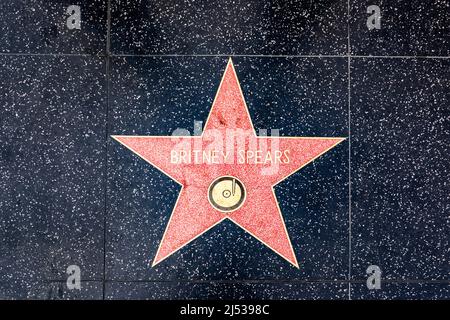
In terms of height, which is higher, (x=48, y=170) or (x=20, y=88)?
(x=20, y=88)

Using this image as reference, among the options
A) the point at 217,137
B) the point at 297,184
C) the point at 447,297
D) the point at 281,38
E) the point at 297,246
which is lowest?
the point at 447,297

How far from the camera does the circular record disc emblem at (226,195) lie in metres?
2.32

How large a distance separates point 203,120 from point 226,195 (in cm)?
32

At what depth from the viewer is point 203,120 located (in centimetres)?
233

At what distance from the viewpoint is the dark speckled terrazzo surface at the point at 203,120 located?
7.62ft

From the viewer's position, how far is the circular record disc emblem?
7.61 ft

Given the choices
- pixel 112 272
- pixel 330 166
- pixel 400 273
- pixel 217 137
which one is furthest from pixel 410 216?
pixel 112 272

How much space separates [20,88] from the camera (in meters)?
2.34

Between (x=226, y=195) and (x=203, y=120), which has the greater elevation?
(x=203, y=120)

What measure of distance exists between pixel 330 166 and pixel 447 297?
71cm

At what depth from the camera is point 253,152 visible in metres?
2.33

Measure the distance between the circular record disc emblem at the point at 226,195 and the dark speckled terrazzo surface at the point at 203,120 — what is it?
8 cm

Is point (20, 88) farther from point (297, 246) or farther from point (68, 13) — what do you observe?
point (297, 246)

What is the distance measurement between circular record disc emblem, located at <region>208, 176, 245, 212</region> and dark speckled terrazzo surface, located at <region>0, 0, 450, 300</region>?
84mm
